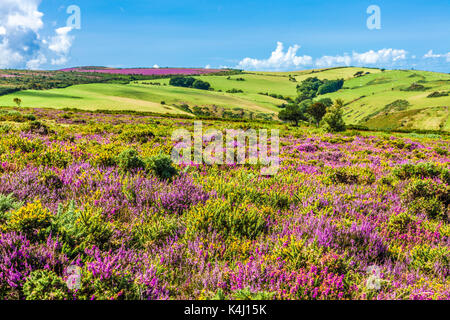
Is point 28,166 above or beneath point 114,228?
above

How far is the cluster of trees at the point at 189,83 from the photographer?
185 m

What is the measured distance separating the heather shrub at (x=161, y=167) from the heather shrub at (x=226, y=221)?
5.92 ft

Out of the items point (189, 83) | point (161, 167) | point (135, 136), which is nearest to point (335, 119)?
point (135, 136)

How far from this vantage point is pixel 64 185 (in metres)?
4.32

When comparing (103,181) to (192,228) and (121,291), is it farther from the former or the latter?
(121,291)

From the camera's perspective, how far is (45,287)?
2.03 metres

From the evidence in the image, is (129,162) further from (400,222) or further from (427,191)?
(427,191)

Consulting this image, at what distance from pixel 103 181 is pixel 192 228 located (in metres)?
2.39

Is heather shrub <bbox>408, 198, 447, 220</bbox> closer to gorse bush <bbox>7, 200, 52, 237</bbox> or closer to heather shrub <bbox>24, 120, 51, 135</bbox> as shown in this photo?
gorse bush <bbox>7, 200, 52, 237</bbox>

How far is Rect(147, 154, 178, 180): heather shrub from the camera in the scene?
5293 millimetres

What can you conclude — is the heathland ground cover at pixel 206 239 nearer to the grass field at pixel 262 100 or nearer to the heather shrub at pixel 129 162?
the heather shrub at pixel 129 162

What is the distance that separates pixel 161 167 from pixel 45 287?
3528 mm

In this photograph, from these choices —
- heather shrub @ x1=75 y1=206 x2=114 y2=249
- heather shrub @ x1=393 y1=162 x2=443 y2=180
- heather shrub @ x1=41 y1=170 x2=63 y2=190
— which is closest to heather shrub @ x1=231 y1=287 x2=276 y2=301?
heather shrub @ x1=75 y1=206 x2=114 y2=249
